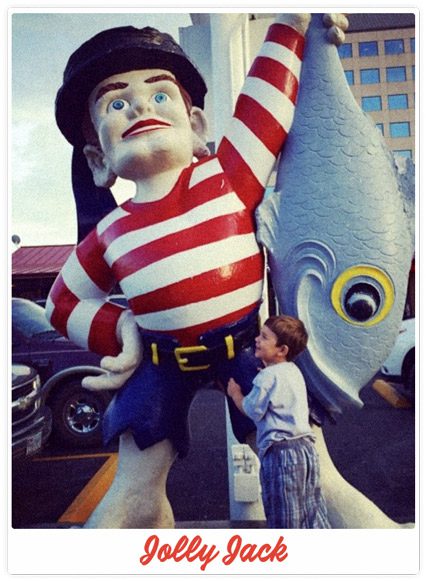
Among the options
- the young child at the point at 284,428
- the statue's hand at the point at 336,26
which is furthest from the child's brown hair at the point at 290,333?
the statue's hand at the point at 336,26

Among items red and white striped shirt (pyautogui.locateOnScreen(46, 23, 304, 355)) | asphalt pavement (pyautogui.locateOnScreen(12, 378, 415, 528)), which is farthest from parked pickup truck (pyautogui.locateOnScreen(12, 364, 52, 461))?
red and white striped shirt (pyautogui.locateOnScreen(46, 23, 304, 355))

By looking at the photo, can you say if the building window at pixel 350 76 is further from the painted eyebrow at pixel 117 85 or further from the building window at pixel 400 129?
the painted eyebrow at pixel 117 85

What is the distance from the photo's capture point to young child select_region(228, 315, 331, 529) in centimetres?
121

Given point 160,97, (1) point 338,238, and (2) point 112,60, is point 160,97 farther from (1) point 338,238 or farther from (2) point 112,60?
(1) point 338,238

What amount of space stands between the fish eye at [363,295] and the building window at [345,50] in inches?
25.7

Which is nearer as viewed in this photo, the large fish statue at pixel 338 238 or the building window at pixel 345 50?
the large fish statue at pixel 338 238

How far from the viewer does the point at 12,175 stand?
1474 mm

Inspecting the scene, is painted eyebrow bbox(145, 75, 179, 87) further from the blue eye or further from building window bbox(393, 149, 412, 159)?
building window bbox(393, 149, 412, 159)

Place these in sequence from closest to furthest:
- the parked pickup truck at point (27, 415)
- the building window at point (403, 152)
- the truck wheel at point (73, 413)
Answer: the building window at point (403, 152) → the parked pickup truck at point (27, 415) → the truck wheel at point (73, 413)

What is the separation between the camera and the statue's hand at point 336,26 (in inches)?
52.4

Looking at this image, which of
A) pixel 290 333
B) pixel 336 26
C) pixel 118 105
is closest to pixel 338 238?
pixel 290 333

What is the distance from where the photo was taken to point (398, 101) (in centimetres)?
143

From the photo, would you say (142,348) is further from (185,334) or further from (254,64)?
(254,64)
